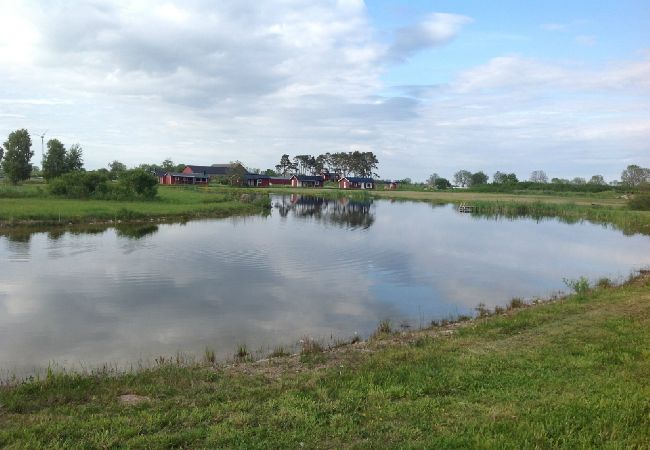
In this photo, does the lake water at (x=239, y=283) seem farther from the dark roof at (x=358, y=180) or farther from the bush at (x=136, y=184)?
the dark roof at (x=358, y=180)

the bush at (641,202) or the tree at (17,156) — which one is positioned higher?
the tree at (17,156)

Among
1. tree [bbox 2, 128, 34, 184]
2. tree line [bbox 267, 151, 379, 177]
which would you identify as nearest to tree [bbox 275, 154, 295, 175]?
tree line [bbox 267, 151, 379, 177]

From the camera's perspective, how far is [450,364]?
25.8ft

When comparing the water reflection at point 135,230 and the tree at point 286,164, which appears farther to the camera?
the tree at point 286,164

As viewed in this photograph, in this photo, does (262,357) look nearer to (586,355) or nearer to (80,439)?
(80,439)

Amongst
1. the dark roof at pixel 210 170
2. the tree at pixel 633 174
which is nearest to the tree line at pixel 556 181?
the tree at pixel 633 174

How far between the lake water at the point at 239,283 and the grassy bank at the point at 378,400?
2.93 meters

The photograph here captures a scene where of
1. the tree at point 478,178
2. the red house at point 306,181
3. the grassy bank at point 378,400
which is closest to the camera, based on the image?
the grassy bank at point 378,400

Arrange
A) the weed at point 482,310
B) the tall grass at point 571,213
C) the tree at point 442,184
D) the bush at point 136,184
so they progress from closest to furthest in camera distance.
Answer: the weed at point 482,310
the tall grass at point 571,213
the bush at point 136,184
the tree at point 442,184

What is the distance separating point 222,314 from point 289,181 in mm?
116396

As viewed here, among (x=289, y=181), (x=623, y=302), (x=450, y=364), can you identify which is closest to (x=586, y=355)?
(x=450, y=364)

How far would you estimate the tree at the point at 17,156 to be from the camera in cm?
6825

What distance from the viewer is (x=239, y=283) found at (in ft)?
60.1

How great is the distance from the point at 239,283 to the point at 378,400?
12.7 m
